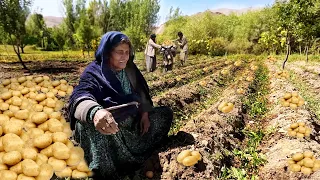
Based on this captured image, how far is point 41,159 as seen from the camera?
225cm

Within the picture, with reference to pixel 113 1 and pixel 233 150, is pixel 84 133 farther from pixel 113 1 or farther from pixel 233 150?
pixel 113 1

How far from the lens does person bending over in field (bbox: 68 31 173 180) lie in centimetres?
225

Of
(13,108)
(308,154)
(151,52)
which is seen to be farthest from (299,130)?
(151,52)

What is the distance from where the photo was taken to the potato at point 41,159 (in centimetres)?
221

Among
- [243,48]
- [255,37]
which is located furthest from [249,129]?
[255,37]

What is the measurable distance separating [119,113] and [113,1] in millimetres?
24037

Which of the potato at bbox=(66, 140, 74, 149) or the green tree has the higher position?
the green tree

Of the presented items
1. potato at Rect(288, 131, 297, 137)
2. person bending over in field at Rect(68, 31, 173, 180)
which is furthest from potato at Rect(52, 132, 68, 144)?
potato at Rect(288, 131, 297, 137)

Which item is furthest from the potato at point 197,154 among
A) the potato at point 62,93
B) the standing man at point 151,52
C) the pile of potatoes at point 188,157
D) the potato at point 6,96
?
the standing man at point 151,52

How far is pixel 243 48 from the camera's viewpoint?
23.9m

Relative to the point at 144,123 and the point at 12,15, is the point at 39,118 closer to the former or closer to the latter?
the point at 144,123

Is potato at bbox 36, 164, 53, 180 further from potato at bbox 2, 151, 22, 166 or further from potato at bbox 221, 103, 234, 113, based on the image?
potato at bbox 221, 103, 234, 113

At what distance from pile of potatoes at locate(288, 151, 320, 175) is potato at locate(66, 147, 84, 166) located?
2.00 metres

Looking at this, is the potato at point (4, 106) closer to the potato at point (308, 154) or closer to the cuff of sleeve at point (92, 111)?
the cuff of sleeve at point (92, 111)
